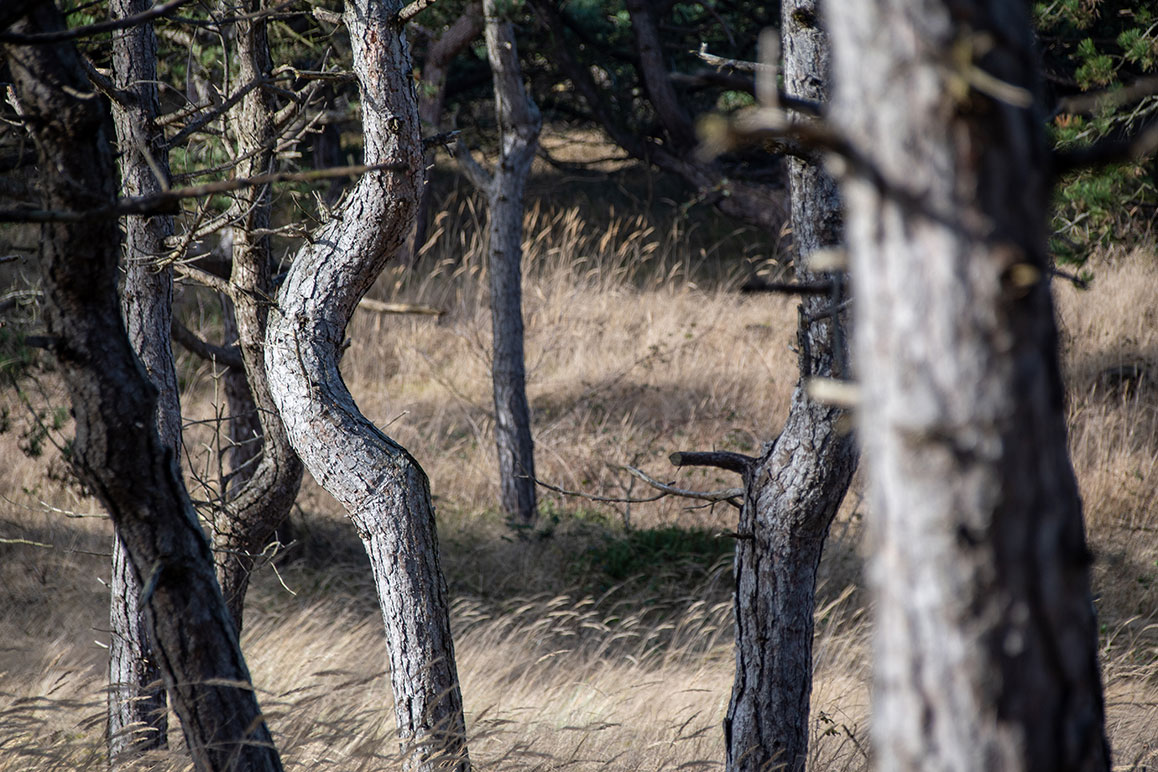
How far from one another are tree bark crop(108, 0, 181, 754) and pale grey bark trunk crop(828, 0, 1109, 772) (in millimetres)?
3213

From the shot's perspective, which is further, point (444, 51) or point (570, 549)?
point (444, 51)

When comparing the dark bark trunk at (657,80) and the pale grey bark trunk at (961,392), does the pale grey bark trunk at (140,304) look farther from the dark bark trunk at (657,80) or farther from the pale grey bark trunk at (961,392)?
the dark bark trunk at (657,80)

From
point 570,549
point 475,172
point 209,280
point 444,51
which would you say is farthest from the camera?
point 444,51

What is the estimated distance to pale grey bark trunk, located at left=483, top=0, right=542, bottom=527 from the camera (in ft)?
23.0

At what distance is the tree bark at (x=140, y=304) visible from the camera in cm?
362

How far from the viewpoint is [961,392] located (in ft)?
3.32

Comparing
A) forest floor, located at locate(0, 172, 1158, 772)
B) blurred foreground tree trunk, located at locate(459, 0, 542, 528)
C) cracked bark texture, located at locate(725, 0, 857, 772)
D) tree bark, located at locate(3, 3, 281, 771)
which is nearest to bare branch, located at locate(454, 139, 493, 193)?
blurred foreground tree trunk, located at locate(459, 0, 542, 528)

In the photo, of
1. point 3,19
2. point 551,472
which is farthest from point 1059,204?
point 3,19

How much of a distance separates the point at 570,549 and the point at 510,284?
2.19 m

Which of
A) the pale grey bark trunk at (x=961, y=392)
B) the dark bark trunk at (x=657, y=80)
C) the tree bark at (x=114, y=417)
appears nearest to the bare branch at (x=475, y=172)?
the dark bark trunk at (x=657, y=80)

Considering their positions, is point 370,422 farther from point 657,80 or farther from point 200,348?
point 657,80

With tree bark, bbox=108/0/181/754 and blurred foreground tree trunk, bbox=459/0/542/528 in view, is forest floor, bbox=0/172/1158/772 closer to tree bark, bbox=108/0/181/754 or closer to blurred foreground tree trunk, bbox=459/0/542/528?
tree bark, bbox=108/0/181/754

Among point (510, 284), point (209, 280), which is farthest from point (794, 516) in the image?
point (510, 284)

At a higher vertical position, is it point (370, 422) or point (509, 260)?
point (509, 260)
